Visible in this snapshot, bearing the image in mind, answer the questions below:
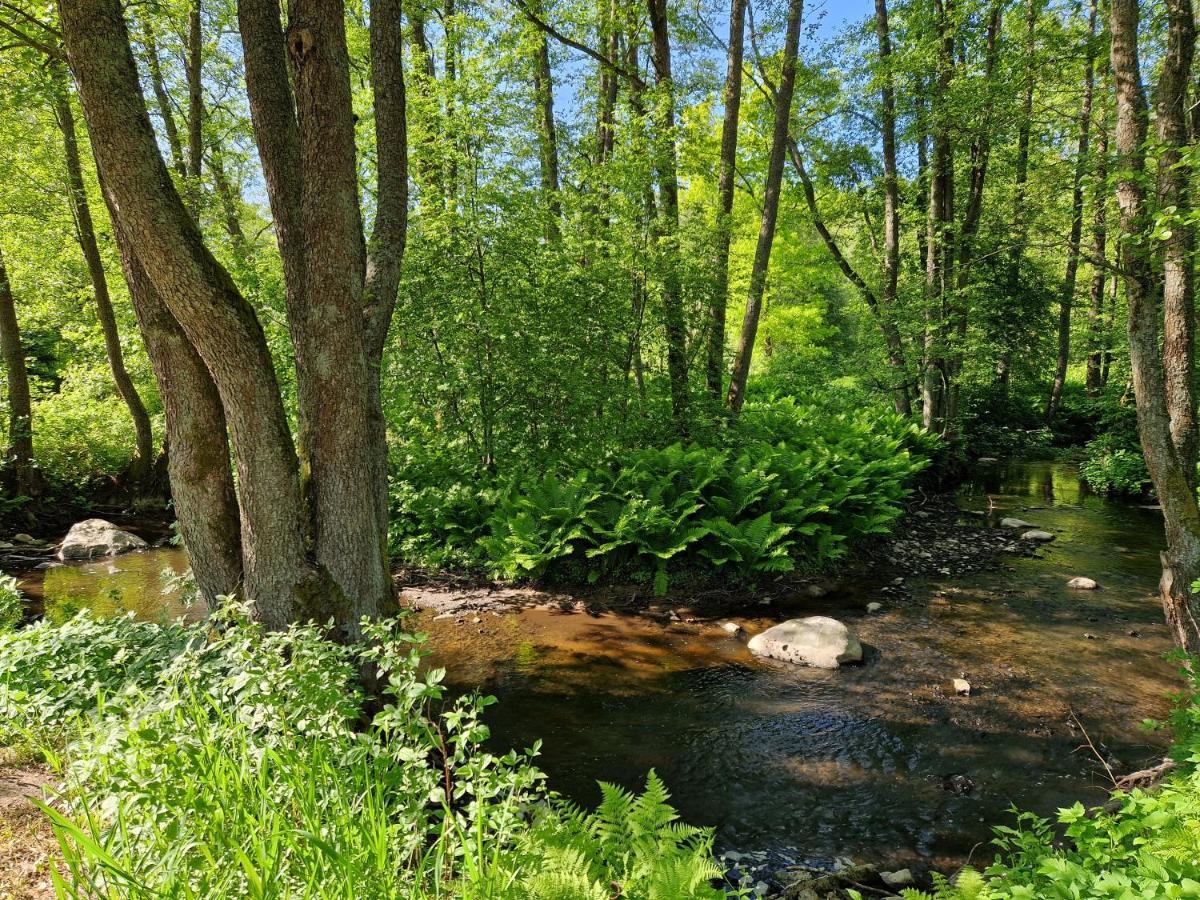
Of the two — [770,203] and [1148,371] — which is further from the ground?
[770,203]

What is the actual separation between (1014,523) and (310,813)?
36.9 ft

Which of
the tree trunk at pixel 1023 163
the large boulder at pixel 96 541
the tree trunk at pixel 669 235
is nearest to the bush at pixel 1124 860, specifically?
the tree trunk at pixel 1023 163

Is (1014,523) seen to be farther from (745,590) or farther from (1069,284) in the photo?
(1069,284)

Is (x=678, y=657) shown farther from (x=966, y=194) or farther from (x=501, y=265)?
(x=966, y=194)

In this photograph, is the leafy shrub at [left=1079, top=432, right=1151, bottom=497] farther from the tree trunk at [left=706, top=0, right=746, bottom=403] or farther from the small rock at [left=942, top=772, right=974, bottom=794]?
the small rock at [left=942, top=772, right=974, bottom=794]

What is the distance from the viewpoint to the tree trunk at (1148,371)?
4613mm

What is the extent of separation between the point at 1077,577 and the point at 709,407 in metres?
5.23

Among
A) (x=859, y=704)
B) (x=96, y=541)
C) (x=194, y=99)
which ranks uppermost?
(x=194, y=99)

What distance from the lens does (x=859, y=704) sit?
17.7ft

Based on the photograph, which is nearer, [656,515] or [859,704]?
[859,704]

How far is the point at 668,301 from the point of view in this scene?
956 centimetres

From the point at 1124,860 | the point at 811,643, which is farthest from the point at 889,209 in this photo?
the point at 1124,860

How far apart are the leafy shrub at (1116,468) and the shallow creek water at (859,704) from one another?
389 centimetres

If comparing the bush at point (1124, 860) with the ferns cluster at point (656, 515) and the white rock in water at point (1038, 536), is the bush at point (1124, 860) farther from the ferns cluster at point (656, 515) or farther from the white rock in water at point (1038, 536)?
the white rock in water at point (1038, 536)
